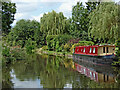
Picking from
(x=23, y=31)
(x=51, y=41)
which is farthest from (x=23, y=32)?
(x=51, y=41)

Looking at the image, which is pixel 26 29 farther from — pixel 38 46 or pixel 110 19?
pixel 110 19

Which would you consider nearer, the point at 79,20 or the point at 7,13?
the point at 7,13

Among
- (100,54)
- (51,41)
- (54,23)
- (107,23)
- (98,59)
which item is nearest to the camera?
(98,59)

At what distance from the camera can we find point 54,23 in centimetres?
3988

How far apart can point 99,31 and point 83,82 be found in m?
13.2

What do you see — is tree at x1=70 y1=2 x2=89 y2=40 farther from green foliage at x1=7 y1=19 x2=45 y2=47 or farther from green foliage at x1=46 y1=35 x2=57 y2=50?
green foliage at x1=7 y1=19 x2=45 y2=47

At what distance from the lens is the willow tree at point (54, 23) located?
3932cm

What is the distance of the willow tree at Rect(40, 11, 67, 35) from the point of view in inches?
1548

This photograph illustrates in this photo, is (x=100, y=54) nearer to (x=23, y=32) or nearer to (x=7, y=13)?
(x=7, y=13)

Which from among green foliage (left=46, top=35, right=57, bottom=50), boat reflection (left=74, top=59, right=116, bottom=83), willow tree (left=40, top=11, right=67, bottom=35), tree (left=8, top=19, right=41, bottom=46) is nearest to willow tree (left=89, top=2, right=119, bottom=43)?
boat reflection (left=74, top=59, right=116, bottom=83)

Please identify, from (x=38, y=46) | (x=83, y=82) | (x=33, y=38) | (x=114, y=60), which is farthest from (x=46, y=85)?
(x=33, y=38)

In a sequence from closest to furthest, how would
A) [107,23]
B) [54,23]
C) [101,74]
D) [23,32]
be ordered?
[101,74] < [107,23] < [54,23] < [23,32]

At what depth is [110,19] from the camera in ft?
69.5

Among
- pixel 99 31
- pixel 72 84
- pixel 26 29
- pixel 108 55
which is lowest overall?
pixel 72 84
